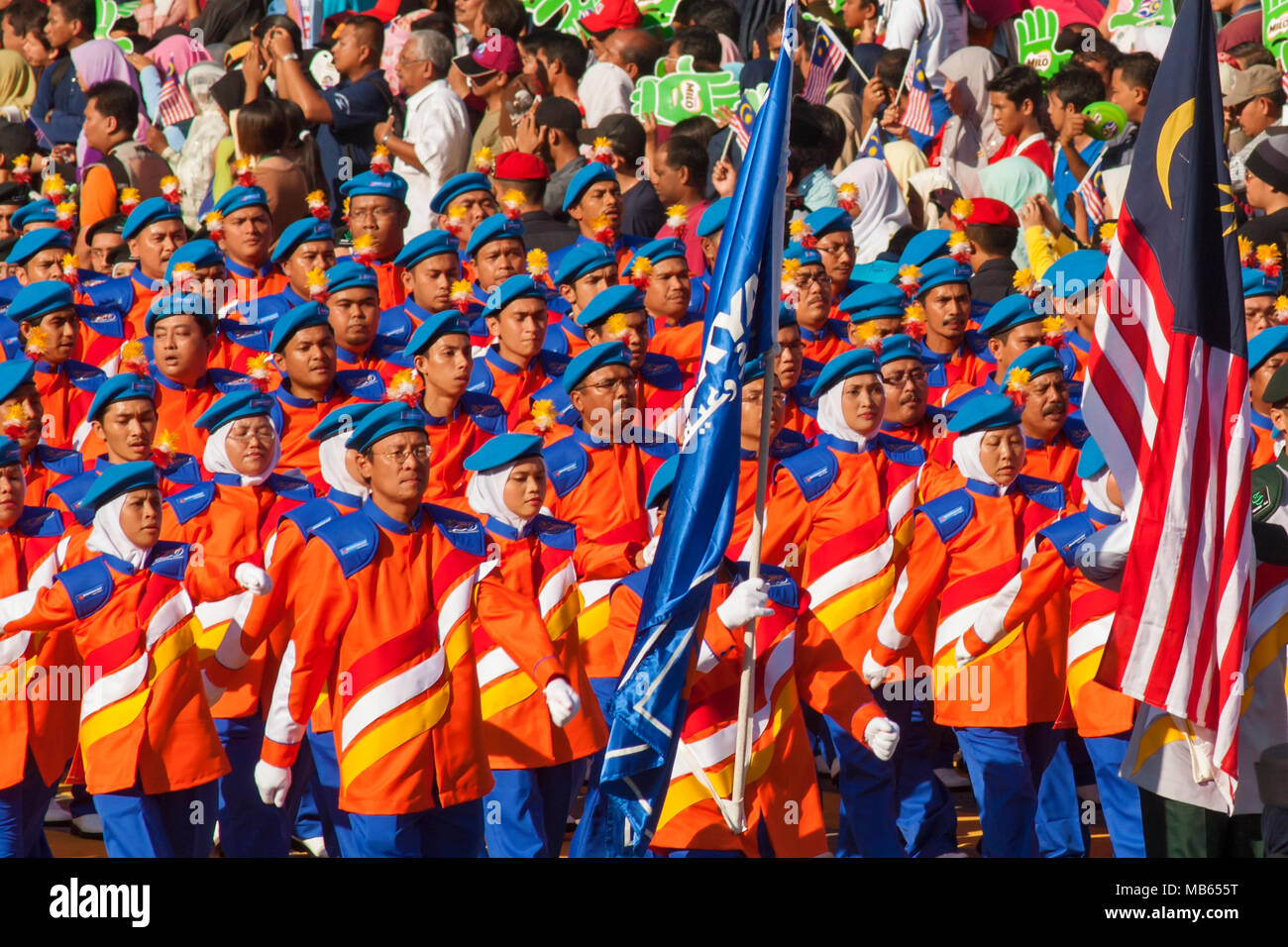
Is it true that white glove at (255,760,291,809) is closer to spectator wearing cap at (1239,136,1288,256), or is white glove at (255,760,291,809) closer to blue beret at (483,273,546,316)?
blue beret at (483,273,546,316)

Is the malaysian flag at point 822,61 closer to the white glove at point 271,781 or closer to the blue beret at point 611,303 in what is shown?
the blue beret at point 611,303

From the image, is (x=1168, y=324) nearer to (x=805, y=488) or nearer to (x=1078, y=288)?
(x=805, y=488)

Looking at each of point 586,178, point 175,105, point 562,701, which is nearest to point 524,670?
point 562,701

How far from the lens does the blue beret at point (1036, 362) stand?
8898 millimetres

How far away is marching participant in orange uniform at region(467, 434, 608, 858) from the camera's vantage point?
756cm

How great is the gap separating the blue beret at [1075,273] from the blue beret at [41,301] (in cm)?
489

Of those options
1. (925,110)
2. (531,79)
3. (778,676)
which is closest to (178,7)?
(531,79)

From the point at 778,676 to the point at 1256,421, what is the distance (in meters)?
3.50

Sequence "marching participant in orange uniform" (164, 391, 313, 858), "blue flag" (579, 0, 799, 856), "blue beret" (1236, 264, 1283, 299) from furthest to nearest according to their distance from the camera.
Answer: "blue beret" (1236, 264, 1283, 299) → "marching participant in orange uniform" (164, 391, 313, 858) → "blue flag" (579, 0, 799, 856)

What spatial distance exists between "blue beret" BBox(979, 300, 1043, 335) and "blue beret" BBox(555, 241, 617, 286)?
1875 millimetres

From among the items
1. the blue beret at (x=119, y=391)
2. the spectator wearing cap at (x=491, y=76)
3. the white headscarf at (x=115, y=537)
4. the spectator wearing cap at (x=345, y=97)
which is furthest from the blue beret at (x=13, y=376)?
the spectator wearing cap at (x=491, y=76)

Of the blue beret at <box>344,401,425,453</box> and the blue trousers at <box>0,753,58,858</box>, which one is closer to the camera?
the blue beret at <box>344,401,425,453</box>

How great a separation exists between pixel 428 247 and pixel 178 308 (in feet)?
4.45

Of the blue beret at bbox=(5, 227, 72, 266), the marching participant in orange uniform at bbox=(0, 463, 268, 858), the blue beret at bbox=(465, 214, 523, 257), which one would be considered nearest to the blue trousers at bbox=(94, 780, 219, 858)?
the marching participant in orange uniform at bbox=(0, 463, 268, 858)
